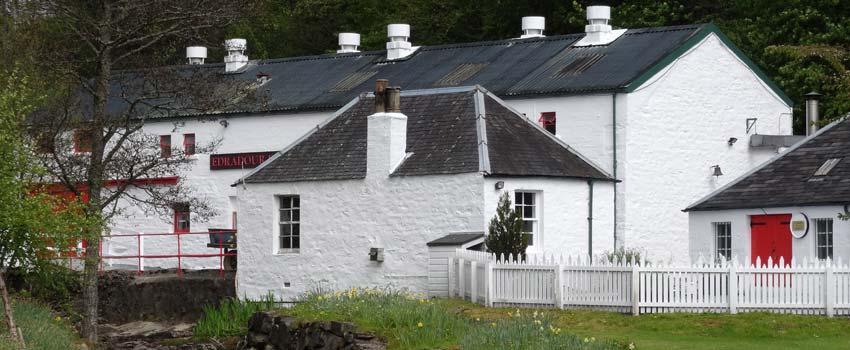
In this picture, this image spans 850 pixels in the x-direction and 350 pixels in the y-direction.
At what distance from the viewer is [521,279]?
110 feet

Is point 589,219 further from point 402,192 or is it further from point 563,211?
point 402,192

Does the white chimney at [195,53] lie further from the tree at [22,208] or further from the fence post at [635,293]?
the fence post at [635,293]

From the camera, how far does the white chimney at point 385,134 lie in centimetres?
3919

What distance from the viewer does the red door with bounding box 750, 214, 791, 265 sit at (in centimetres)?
3716

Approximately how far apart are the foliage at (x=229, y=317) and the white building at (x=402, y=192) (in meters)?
0.64

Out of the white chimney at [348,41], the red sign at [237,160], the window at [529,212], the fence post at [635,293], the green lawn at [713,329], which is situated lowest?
the green lawn at [713,329]

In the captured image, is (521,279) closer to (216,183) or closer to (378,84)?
(378,84)

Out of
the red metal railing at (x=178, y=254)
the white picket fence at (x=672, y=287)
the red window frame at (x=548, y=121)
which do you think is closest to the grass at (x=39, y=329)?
the red metal railing at (x=178, y=254)

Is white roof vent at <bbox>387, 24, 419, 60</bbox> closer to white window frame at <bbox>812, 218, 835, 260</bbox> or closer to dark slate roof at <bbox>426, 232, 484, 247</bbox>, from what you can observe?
dark slate roof at <bbox>426, 232, 484, 247</bbox>

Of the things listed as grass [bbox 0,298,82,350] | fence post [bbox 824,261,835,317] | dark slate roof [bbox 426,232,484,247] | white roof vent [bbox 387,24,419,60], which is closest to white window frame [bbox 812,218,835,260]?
fence post [bbox 824,261,835,317]

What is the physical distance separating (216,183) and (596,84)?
550 inches

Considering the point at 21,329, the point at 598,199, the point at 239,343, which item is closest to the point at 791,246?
the point at 598,199

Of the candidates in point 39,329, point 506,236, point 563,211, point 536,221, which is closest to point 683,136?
point 563,211

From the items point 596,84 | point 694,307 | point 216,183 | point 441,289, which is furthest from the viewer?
point 216,183
